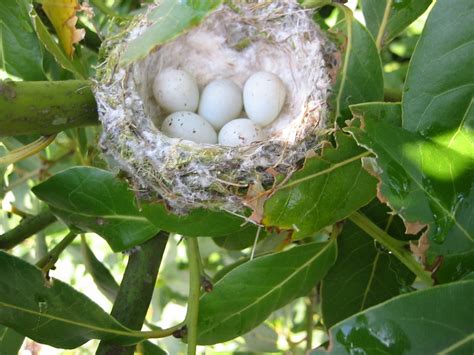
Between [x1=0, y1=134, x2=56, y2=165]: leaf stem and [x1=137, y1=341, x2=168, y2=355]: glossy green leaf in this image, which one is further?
[x1=137, y1=341, x2=168, y2=355]: glossy green leaf

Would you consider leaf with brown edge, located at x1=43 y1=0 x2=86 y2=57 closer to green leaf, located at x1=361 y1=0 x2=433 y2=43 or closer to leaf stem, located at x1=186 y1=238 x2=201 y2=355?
leaf stem, located at x1=186 y1=238 x2=201 y2=355

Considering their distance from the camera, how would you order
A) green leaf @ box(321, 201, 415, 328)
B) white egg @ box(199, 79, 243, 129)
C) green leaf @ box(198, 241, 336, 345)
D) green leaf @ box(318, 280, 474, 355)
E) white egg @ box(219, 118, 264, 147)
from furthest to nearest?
1. white egg @ box(199, 79, 243, 129)
2. white egg @ box(219, 118, 264, 147)
3. green leaf @ box(321, 201, 415, 328)
4. green leaf @ box(198, 241, 336, 345)
5. green leaf @ box(318, 280, 474, 355)

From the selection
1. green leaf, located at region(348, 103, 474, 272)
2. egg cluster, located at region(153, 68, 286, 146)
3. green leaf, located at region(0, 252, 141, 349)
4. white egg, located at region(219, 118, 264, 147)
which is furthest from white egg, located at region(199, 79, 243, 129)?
green leaf, located at region(348, 103, 474, 272)

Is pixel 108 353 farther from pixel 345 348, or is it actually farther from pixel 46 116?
pixel 345 348

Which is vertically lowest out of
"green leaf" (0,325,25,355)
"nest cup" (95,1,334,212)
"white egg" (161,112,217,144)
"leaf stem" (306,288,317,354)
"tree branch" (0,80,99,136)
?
"leaf stem" (306,288,317,354)

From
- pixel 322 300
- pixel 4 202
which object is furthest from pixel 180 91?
pixel 322 300

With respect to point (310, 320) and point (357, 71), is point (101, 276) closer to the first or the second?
point (310, 320)
